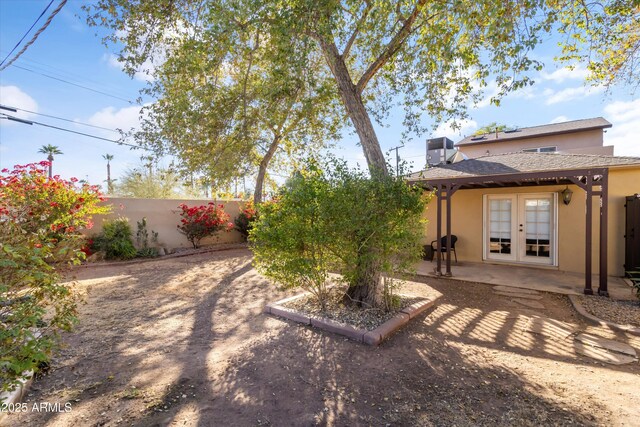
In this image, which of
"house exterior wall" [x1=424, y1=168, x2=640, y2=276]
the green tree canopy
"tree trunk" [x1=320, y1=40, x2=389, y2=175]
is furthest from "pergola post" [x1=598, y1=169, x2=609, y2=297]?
"tree trunk" [x1=320, y1=40, x2=389, y2=175]

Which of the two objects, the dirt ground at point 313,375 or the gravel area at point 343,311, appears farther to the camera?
the gravel area at point 343,311

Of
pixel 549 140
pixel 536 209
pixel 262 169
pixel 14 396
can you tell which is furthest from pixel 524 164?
pixel 549 140

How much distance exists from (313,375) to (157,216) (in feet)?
30.7

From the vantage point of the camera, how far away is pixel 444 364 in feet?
10.3

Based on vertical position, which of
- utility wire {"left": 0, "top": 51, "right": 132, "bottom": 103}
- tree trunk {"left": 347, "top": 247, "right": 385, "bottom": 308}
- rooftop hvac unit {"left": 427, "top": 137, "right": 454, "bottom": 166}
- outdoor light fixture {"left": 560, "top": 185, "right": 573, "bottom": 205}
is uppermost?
utility wire {"left": 0, "top": 51, "right": 132, "bottom": 103}

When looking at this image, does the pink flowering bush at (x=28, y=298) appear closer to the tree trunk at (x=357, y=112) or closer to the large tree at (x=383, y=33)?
the large tree at (x=383, y=33)

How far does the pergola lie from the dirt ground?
198 cm

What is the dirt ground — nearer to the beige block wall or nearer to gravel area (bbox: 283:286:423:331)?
gravel area (bbox: 283:286:423:331)

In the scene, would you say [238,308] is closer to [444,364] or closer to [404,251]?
[404,251]

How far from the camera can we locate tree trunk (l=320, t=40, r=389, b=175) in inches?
199

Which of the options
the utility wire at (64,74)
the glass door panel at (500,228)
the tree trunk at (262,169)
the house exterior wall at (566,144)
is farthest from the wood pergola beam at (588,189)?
the utility wire at (64,74)

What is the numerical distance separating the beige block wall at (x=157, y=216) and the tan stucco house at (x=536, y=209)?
833 centimetres

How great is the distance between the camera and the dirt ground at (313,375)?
90.5 inches

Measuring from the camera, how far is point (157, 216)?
1036cm
